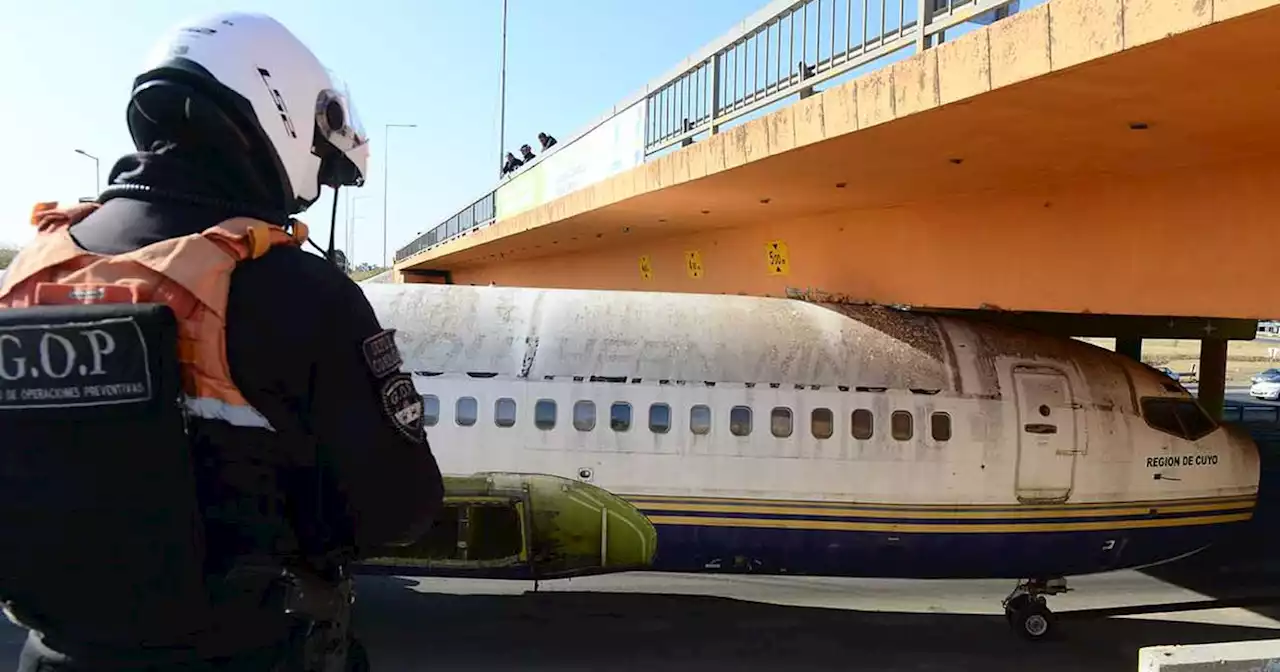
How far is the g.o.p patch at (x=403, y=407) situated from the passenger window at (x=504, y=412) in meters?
6.77

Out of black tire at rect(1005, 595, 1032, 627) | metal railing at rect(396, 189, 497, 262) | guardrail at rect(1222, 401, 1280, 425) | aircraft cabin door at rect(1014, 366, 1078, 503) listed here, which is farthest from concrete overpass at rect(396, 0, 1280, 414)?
guardrail at rect(1222, 401, 1280, 425)

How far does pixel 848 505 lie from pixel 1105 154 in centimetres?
419

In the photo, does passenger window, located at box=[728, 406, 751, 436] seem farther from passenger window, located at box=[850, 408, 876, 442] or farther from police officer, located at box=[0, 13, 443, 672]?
police officer, located at box=[0, 13, 443, 672]

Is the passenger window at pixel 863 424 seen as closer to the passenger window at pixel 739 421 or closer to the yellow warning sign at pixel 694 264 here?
the passenger window at pixel 739 421

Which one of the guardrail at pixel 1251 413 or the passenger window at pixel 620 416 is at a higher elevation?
the passenger window at pixel 620 416

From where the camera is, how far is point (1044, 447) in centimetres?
929

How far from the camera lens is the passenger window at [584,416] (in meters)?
8.92

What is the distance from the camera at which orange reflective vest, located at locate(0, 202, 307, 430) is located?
186 centimetres

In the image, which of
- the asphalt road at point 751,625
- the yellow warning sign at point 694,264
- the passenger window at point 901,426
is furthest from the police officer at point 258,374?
the yellow warning sign at point 694,264

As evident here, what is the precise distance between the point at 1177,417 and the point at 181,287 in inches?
424

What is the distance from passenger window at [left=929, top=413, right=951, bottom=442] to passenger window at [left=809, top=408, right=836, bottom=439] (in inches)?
41.5

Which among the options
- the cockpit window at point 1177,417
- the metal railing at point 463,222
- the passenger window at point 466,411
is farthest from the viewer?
the metal railing at point 463,222

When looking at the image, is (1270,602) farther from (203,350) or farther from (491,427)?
(203,350)

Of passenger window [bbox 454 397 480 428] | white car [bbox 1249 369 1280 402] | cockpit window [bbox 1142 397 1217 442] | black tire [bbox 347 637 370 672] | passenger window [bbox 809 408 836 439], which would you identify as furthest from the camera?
white car [bbox 1249 369 1280 402]
